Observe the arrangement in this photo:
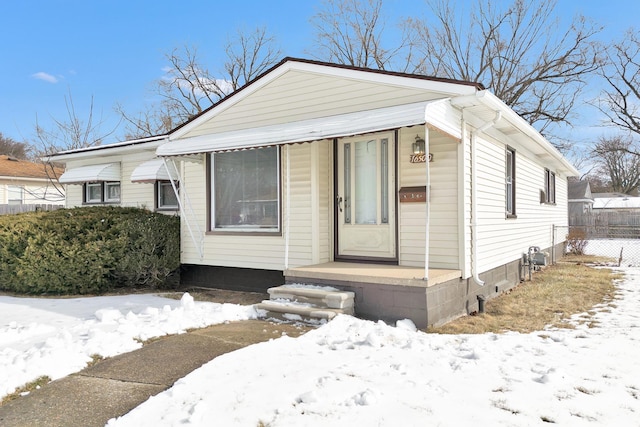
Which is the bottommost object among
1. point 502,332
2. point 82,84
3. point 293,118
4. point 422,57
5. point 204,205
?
point 502,332

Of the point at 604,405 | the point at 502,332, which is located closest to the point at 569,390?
the point at 604,405

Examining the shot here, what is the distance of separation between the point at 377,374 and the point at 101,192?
9.71 metres

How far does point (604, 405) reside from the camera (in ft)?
8.76

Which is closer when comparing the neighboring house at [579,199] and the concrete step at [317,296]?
the concrete step at [317,296]

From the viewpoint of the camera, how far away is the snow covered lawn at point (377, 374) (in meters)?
2.59

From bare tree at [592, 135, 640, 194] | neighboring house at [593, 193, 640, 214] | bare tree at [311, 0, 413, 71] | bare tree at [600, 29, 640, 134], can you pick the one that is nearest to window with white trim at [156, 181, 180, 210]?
bare tree at [311, 0, 413, 71]

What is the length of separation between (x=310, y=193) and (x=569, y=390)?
4.22 m

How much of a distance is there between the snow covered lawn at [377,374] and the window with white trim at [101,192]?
595cm

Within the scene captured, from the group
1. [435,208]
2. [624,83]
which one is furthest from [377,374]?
[624,83]

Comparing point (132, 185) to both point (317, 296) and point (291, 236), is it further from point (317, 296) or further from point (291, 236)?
point (317, 296)

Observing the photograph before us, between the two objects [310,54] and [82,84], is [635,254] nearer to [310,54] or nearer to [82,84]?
[310,54]

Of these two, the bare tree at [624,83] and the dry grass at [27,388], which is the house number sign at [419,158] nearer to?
the dry grass at [27,388]

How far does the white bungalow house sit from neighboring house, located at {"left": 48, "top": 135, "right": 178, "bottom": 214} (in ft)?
4.88

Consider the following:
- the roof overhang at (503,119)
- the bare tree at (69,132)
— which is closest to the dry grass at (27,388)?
the roof overhang at (503,119)
